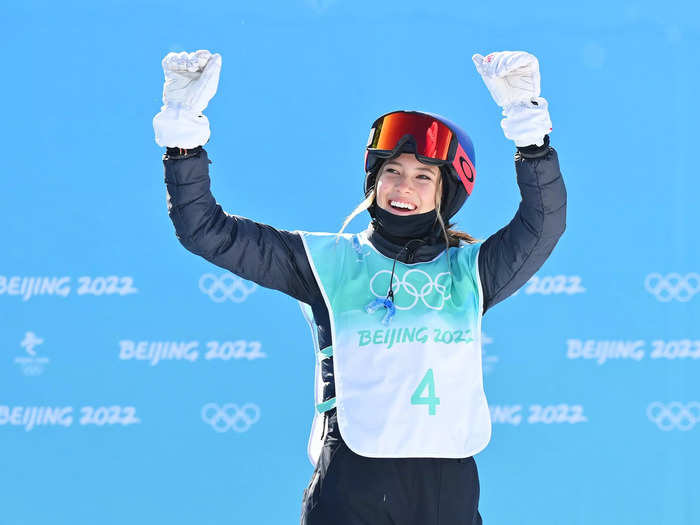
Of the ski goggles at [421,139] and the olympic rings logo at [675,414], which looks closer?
the ski goggles at [421,139]

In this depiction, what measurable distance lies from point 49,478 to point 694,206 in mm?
2556

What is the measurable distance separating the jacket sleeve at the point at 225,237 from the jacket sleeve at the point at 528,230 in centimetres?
41

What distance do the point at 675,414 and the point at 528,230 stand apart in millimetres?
1750

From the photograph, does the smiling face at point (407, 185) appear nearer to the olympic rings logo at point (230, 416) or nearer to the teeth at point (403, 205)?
the teeth at point (403, 205)

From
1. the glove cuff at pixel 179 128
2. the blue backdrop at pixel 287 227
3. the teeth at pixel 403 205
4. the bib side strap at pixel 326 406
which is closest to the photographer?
the glove cuff at pixel 179 128

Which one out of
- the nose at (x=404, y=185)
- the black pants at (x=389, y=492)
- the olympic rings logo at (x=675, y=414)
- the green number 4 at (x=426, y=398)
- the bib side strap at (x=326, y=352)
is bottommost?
the black pants at (x=389, y=492)

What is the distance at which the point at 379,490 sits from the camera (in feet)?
6.70

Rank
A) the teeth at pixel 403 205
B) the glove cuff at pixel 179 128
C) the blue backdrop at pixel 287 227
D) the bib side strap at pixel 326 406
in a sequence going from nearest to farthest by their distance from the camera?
1. the glove cuff at pixel 179 128
2. the bib side strap at pixel 326 406
3. the teeth at pixel 403 205
4. the blue backdrop at pixel 287 227

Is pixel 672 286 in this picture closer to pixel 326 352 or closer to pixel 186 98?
pixel 326 352

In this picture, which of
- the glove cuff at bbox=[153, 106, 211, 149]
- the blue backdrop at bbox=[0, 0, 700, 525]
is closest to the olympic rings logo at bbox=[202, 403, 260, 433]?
Answer: the blue backdrop at bbox=[0, 0, 700, 525]

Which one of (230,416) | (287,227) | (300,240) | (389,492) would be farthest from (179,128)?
(230,416)

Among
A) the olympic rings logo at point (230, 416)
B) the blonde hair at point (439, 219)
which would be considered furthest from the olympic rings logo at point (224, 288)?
the blonde hair at point (439, 219)

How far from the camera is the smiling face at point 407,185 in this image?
88.7 inches

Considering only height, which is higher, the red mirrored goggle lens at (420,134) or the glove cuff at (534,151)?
the red mirrored goggle lens at (420,134)
